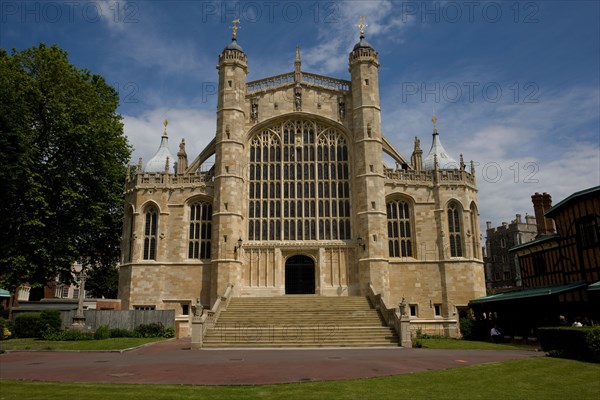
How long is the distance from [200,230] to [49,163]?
10953 mm

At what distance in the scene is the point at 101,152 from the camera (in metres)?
32.9

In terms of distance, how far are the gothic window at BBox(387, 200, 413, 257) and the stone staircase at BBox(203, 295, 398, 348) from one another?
227 inches

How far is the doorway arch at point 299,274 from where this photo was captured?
3459 cm

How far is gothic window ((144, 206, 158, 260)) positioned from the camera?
34781 millimetres

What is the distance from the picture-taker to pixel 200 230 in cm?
3516

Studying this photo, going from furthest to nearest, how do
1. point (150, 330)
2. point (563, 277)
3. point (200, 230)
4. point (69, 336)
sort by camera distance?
point (200, 230)
point (150, 330)
point (563, 277)
point (69, 336)

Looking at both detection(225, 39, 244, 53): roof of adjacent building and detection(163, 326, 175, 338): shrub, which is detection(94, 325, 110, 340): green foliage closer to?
detection(163, 326, 175, 338): shrub

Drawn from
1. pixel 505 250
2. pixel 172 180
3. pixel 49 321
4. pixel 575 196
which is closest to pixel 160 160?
pixel 172 180

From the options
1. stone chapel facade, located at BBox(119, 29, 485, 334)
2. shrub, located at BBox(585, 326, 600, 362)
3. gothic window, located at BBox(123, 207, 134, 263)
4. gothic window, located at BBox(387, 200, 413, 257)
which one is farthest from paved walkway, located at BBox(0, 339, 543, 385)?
gothic window, located at BBox(387, 200, 413, 257)

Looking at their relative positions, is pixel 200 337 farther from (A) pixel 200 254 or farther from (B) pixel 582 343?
(B) pixel 582 343

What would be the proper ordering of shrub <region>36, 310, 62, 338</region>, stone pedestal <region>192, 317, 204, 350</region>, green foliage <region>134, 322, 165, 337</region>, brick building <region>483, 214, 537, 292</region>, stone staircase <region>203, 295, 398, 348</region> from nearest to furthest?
stone pedestal <region>192, 317, 204, 350</region> → stone staircase <region>203, 295, 398, 348</region> → shrub <region>36, 310, 62, 338</region> → green foliage <region>134, 322, 165, 337</region> → brick building <region>483, 214, 537, 292</region>

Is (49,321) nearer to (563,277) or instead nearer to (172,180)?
(172,180)

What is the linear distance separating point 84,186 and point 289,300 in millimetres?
16099

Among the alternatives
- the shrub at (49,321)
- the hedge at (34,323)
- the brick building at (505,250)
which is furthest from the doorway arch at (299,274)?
the brick building at (505,250)
